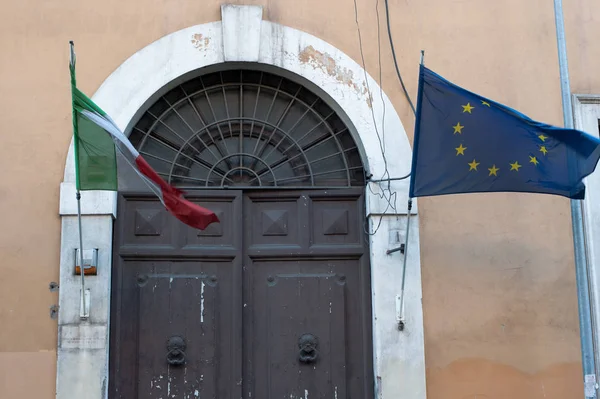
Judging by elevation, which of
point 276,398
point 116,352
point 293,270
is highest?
point 293,270

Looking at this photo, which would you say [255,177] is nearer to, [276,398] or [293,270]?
[293,270]

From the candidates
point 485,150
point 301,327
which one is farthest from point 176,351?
point 485,150

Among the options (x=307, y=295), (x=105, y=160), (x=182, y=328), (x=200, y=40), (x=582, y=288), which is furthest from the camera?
(x=200, y=40)

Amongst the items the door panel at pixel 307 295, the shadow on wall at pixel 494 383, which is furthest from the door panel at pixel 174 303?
the shadow on wall at pixel 494 383

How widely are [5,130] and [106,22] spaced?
1.32m

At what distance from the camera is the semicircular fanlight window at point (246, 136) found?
7.04 m

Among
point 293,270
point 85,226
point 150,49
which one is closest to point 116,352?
point 85,226

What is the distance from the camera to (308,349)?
671cm

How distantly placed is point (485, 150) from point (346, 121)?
1.48 metres

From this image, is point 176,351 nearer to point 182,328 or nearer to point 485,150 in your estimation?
point 182,328

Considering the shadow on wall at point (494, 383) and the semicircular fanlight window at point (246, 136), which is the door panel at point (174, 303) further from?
the shadow on wall at point (494, 383)

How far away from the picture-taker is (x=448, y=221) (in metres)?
6.86

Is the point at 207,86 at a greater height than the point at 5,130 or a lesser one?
greater

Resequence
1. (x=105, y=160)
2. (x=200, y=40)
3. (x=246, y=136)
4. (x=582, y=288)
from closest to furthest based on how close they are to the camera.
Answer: (x=105, y=160)
(x=582, y=288)
(x=200, y=40)
(x=246, y=136)
